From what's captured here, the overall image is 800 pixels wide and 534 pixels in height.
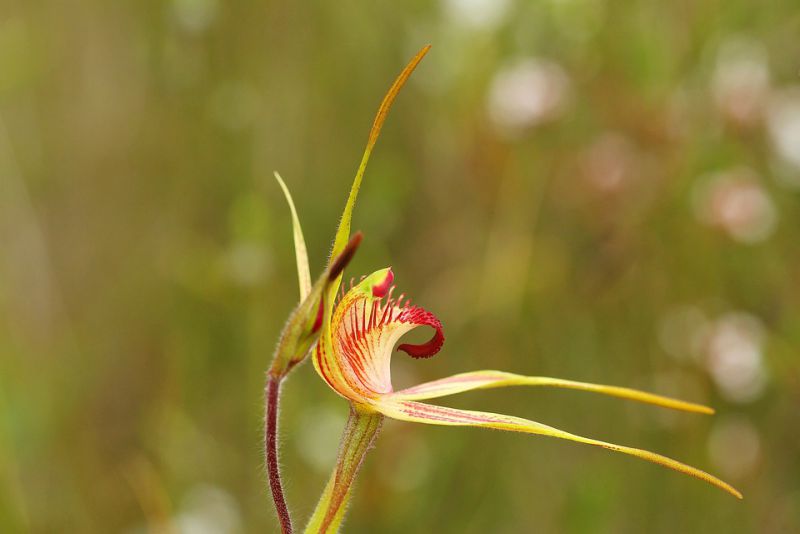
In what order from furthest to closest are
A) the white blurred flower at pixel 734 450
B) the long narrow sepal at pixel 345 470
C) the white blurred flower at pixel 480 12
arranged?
the white blurred flower at pixel 480 12 → the white blurred flower at pixel 734 450 → the long narrow sepal at pixel 345 470

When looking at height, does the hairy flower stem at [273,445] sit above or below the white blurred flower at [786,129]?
above

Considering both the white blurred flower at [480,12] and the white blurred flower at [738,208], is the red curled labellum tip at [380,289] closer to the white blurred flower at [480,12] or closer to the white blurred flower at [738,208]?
the white blurred flower at [738,208]

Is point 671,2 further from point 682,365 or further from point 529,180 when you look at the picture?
point 682,365

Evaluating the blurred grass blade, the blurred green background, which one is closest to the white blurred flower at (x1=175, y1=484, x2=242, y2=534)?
the blurred green background

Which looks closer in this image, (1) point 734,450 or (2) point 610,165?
(1) point 734,450

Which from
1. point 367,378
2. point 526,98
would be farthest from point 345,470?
point 526,98

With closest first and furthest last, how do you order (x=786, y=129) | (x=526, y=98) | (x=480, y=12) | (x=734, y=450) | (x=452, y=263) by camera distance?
1. (x=734, y=450)
2. (x=786, y=129)
3. (x=526, y=98)
4. (x=480, y=12)
5. (x=452, y=263)

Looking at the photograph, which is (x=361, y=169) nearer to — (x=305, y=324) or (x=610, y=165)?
(x=305, y=324)

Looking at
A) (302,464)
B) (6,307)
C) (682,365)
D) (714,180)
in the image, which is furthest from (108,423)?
(714,180)

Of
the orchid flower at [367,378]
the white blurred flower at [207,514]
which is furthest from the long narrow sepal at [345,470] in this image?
the white blurred flower at [207,514]
